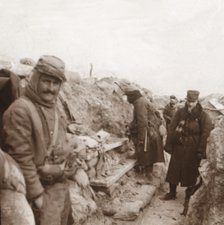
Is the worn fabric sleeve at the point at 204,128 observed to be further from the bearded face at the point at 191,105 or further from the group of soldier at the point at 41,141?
the group of soldier at the point at 41,141

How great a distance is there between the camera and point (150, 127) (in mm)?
9023

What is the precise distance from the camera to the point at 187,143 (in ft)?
24.8

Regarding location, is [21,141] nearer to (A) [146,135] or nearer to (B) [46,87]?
(B) [46,87]

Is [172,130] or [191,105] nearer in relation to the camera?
[191,105]

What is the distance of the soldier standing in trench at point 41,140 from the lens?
3539 mm

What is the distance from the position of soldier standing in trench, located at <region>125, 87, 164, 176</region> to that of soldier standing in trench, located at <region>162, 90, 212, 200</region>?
96 centimetres

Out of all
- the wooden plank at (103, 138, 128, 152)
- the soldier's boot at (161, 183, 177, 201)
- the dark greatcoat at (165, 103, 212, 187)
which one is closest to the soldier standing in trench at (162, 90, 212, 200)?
the dark greatcoat at (165, 103, 212, 187)

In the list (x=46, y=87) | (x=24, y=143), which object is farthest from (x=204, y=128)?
(x=24, y=143)

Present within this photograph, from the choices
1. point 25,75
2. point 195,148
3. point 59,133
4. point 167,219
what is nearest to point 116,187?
point 167,219

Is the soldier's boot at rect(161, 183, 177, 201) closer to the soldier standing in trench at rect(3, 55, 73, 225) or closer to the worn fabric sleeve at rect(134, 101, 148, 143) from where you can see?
the worn fabric sleeve at rect(134, 101, 148, 143)

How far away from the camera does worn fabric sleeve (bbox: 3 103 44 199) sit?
3518 mm

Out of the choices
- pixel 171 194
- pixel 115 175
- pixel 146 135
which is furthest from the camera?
pixel 146 135

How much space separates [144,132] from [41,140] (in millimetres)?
5188

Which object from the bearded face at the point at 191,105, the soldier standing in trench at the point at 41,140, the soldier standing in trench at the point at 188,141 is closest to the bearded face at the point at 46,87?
the soldier standing in trench at the point at 41,140
